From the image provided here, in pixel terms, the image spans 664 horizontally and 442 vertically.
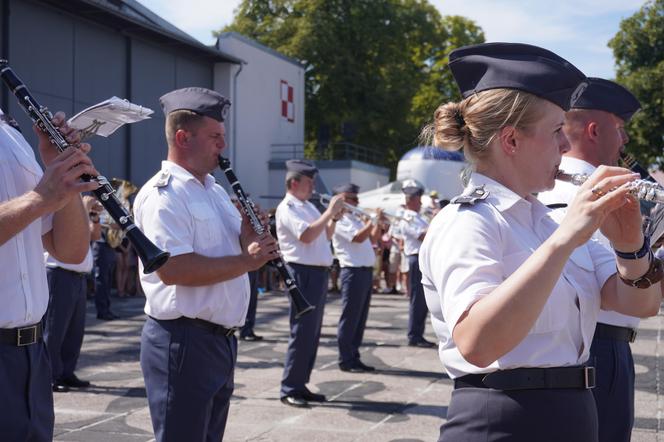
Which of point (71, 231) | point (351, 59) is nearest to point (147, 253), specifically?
point (71, 231)

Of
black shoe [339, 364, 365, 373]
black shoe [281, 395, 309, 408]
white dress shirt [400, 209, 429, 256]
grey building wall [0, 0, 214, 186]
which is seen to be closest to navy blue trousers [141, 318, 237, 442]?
black shoe [281, 395, 309, 408]

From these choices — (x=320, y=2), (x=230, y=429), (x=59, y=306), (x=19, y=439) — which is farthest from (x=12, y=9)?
(x=320, y=2)

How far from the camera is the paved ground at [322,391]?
6043 mm

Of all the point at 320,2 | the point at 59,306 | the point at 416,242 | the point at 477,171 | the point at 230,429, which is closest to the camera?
the point at 477,171

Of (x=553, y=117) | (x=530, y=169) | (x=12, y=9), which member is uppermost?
(x=12, y=9)

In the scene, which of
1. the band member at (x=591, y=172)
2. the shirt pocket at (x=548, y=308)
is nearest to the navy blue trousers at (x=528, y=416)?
the shirt pocket at (x=548, y=308)

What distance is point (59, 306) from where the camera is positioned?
7617mm

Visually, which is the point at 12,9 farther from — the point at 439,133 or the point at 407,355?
the point at 439,133

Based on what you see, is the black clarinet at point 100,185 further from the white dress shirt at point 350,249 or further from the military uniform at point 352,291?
the white dress shirt at point 350,249

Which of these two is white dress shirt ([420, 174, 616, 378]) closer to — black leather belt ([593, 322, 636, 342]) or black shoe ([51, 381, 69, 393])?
black leather belt ([593, 322, 636, 342])

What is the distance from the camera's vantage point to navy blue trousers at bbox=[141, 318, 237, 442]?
369 centimetres

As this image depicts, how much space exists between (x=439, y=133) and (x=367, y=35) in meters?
36.4

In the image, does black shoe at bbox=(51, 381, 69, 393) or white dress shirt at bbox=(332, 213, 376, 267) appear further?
white dress shirt at bbox=(332, 213, 376, 267)

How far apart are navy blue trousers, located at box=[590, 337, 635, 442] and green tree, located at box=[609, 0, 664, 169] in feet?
70.8
